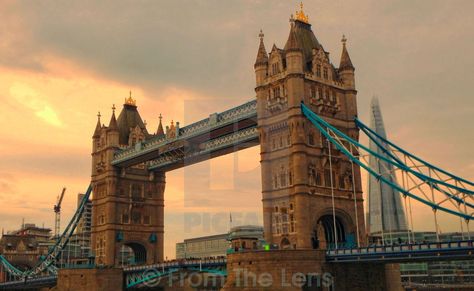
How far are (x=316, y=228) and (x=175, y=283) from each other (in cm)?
3803

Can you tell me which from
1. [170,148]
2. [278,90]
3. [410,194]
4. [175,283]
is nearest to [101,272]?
[175,283]

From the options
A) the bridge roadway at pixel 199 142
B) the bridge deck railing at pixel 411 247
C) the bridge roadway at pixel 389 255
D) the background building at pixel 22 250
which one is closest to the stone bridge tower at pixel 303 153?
the bridge roadway at pixel 199 142

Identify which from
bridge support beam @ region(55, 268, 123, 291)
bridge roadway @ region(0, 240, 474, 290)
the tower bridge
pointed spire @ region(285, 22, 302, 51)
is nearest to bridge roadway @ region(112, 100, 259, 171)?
the tower bridge

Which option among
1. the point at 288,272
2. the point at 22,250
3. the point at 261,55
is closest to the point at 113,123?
the point at 261,55

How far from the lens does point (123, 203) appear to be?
319 ft

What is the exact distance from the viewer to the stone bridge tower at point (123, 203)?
95.5m

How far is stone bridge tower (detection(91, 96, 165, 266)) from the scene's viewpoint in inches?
3760

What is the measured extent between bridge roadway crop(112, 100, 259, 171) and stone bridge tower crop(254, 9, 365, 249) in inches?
189

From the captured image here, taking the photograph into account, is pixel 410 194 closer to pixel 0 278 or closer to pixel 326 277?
pixel 326 277

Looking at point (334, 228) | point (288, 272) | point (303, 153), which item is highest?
point (303, 153)

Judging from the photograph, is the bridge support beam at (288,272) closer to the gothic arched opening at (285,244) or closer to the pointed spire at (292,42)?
the gothic arched opening at (285,244)

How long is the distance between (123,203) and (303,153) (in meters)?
45.0

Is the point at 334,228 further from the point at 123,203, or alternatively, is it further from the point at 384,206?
the point at 384,206

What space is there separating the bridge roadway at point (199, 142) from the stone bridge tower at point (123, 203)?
108 inches
